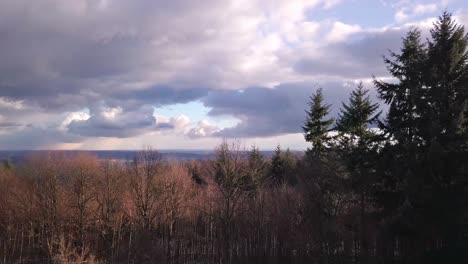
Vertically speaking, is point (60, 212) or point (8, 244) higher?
point (60, 212)

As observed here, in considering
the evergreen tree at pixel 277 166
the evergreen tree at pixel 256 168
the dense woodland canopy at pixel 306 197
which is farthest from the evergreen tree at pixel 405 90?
the evergreen tree at pixel 277 166

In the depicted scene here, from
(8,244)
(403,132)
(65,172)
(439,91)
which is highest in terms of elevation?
(439,91)

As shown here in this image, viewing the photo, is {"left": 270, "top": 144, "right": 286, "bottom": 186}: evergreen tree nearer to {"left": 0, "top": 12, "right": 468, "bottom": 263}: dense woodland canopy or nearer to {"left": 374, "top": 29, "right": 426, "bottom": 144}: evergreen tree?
{"left": 0, "top": 12, "right": 468, "bottom": 263}: dense woodland canopy

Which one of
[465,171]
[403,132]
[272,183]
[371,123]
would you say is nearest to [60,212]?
[272,183]

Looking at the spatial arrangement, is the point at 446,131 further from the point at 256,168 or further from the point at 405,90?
the point at 256,168

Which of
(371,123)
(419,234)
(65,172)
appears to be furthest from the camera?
(65,172)

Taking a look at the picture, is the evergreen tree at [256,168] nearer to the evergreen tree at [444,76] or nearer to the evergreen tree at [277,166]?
the evergreen tree at [277,166]

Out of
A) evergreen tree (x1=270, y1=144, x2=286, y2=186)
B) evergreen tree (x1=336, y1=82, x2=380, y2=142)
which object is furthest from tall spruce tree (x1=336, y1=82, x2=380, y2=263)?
evergreen tree (x1=270, y1=144, x2=286, y2=186)

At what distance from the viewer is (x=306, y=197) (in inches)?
1732

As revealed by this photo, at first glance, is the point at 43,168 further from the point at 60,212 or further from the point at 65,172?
the point at 60,212

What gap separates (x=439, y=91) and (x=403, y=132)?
3565 mm

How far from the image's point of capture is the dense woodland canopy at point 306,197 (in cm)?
3069

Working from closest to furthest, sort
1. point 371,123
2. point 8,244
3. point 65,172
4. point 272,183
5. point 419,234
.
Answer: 1. point 419,234
2. point 371,123
3. point 8,244
4. point 65,172
5. point 272,183

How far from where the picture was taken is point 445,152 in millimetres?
29641
